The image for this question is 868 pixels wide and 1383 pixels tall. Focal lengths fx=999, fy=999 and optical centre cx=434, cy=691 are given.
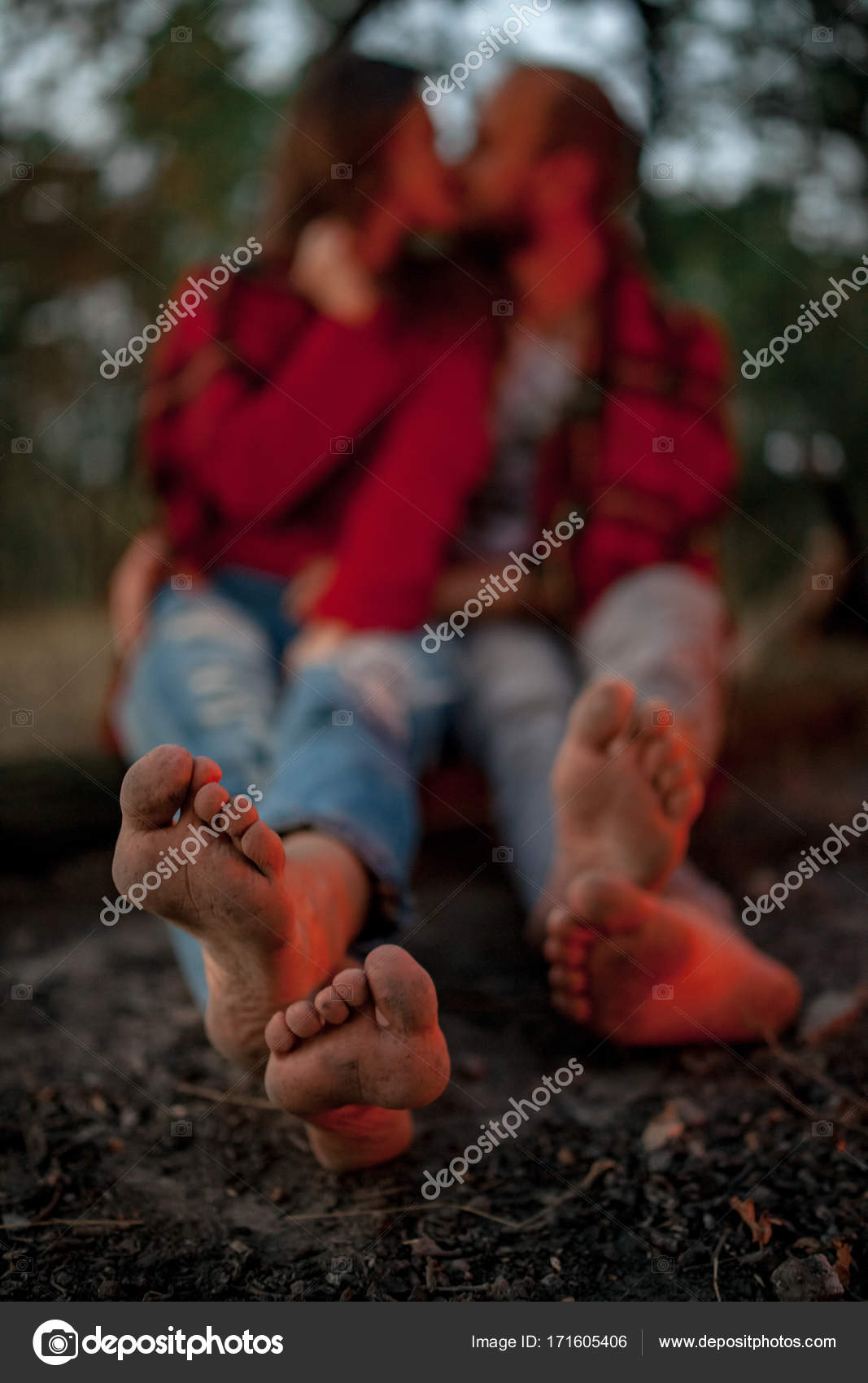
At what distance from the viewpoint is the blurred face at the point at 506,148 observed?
1.24 metres

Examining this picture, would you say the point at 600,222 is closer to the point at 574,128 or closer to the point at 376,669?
the point at 574,128

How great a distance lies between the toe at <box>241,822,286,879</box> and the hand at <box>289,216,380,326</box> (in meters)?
0.79

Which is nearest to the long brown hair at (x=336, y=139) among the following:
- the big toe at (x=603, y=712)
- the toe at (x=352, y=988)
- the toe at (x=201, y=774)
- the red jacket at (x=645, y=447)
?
the red jacket at (x=645, y=447)

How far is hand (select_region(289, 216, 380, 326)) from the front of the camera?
1.20 meters

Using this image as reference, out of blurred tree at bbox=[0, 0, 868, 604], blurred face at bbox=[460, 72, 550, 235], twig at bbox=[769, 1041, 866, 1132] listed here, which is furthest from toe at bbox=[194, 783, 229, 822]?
blurred tree at bbox=[0, 0, 868, 604]

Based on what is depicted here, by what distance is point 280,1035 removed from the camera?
0.58 m

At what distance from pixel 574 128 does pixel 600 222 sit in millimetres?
118

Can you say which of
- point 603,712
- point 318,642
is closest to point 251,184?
point 318,642

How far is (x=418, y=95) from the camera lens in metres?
1.15

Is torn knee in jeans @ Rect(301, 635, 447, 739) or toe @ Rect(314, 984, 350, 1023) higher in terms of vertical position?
toe @ Rect(314, 984, 350, 1023)

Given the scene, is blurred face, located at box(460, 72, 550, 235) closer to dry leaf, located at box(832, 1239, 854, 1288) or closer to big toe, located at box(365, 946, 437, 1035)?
big toe, located at box(365, 946, 437, 1035)

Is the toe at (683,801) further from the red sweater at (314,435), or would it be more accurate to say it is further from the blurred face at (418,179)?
the blurred face at (418,179)

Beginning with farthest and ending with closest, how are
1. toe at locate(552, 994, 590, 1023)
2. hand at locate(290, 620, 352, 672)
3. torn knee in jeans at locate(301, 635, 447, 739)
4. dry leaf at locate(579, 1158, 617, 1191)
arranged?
hand at locate(290, 620, 352, 672)
torn knee in jeans at locate(301, 635, 447, 739)
toe at locate(552, 994, 590, 1023)
dry leaf at locate(579, 1158, 617, 1191)
